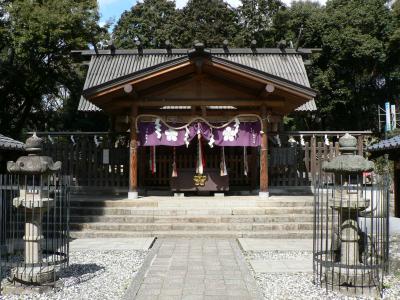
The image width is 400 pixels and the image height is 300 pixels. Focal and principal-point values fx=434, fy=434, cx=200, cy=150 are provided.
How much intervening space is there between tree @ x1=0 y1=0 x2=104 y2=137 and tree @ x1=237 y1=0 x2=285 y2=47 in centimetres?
1474

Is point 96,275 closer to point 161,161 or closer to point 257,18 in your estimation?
point 161,161

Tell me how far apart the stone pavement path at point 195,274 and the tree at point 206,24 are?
2964 cm

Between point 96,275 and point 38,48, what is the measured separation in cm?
2002

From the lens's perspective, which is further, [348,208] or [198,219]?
[198,219]

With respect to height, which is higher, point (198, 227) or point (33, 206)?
point (33, 206)

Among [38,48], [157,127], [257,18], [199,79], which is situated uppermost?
[257,18]

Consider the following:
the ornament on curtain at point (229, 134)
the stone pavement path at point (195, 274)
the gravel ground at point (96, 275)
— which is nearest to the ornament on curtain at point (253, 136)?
the ornament on curtain at point (229, 134)

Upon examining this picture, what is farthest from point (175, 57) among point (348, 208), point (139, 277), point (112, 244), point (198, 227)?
point (348, 208)

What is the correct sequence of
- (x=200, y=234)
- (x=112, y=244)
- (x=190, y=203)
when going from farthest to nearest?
1. (x=190, y=203)
2. (x=200, y=234)
3. (x=112, y=244)

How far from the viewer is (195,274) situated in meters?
7.22

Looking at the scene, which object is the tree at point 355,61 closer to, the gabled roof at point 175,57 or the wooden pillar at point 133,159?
the gabled roof at point 175,57

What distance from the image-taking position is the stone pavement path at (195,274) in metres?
6.18

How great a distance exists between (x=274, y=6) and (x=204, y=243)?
33983 mm

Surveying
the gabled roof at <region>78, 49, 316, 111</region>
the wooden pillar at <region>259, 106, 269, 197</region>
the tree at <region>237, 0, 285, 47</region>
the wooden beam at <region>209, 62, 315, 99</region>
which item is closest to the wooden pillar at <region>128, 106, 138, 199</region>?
the wooden beam at <region>209, 62, 315, 99</region>
